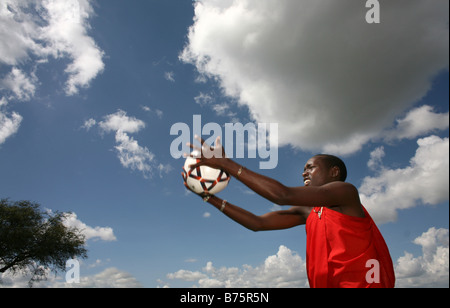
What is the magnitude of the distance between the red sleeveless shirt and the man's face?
50 centimetres

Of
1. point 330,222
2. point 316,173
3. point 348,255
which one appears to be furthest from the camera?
point 316,173

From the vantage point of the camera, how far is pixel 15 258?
105 ft

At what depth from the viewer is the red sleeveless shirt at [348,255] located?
4.61m

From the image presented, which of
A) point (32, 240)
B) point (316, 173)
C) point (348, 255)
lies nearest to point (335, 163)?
point (316, 173)

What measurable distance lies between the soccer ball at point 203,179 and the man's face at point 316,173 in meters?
1.58

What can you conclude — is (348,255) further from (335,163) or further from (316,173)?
(335,163)

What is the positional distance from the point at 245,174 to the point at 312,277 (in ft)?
7.38

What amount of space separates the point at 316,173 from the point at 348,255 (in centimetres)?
141

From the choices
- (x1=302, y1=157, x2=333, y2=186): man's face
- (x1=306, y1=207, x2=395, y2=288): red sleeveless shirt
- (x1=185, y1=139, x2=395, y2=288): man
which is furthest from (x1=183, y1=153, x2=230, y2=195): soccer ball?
(x1=306, y1=207, x2=395, y2=288): red sleeveless shirt

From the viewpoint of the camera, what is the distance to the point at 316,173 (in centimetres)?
551

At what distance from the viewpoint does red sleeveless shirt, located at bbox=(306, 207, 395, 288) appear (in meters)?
4.61
